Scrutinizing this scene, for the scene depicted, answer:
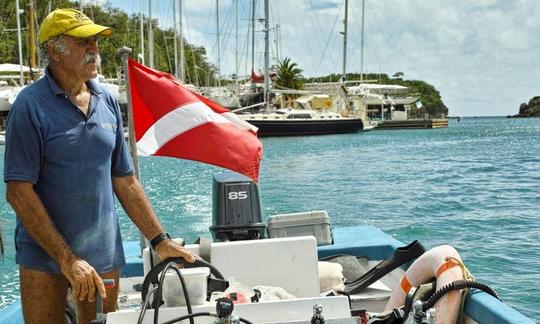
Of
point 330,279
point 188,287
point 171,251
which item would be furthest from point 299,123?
point 188,287

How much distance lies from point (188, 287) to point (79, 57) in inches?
44.3

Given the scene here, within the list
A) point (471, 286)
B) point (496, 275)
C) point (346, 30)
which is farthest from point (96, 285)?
point (346, 30)

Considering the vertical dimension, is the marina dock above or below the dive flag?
below

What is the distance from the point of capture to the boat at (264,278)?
123 inches

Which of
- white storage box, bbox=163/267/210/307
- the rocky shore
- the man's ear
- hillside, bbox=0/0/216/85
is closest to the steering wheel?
white storage box, bbox=163/267/210/307

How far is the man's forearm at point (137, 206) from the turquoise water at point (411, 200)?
2831mm

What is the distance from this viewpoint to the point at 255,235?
576 centimetres

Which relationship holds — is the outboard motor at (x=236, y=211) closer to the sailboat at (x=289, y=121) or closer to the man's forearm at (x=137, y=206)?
→ the man's forearm at (x=137, y=206)

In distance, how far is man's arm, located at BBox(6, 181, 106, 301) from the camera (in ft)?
9.09

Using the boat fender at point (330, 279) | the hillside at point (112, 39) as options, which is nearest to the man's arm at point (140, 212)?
the boat fender at point (330, 279)

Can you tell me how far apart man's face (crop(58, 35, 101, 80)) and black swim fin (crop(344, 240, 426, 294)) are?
253 centimetres

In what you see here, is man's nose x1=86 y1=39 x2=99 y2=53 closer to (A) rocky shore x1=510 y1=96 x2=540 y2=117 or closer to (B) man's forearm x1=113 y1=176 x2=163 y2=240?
(B) man's forearm x1=113 y1=176 x2=163 y2=240

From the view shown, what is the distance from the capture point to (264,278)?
416 centimetres

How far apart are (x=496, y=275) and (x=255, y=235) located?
5.79 m
